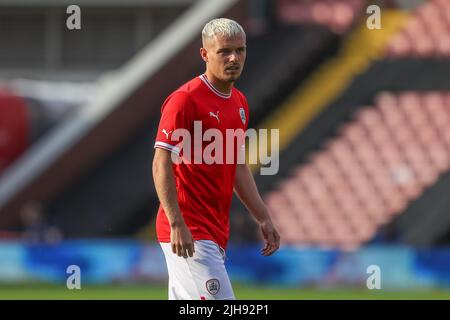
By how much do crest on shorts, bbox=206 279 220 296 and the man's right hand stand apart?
0.26 meters

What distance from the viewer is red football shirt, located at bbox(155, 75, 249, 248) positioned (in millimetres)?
6566

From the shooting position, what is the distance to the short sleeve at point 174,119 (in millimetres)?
6492

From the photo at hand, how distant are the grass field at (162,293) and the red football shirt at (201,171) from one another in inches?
345

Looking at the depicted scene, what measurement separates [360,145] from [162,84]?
4.18 metres

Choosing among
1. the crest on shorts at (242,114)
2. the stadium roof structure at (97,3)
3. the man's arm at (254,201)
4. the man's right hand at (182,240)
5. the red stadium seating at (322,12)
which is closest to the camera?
the man's right hand at (182,240)

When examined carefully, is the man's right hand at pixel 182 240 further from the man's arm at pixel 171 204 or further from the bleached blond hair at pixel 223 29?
the bleached blond hair at pixel 223 29

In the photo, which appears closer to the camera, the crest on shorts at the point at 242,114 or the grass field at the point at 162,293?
the crest on shorts at the point at 242,114

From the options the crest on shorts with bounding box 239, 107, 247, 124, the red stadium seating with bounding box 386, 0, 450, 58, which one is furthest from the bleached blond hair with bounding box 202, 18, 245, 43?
the red stadium seating with bounding box 386, 0, 450, 58

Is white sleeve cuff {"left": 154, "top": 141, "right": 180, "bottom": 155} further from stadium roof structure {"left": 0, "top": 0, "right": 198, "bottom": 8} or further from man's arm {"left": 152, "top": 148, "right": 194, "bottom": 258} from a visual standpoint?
stadium roof structure {"left": 0, "top": 0, "right": 198, "bottom": 8}

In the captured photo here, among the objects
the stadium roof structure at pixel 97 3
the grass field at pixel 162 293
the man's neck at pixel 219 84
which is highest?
the stadium roof structure at pixel 97 3

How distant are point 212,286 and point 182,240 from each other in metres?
0.37

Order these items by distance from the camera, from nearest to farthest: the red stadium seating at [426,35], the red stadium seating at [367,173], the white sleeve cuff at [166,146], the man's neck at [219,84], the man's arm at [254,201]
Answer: the white sleeve cuff at [166,146], the man's neck at [219,84], the man's arm at [254,201], the red stadium seating at [367,173], the red stadium seating at [426,35]

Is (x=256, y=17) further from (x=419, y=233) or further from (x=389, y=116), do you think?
(x=419, y=233)

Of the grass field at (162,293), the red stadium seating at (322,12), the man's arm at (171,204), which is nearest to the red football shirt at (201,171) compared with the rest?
the man's arm at (171,204)
